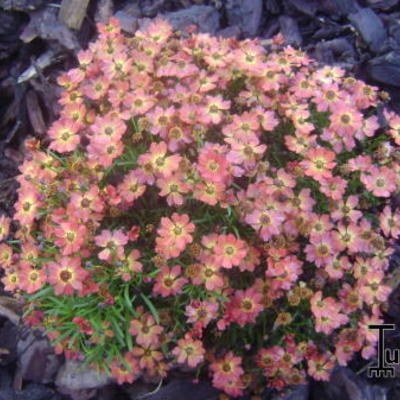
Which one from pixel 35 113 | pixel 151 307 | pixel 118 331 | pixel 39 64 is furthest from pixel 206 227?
pixel 39 64

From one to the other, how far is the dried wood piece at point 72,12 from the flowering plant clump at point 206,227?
109 cm

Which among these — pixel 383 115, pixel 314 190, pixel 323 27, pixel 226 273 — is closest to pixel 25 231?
pixel 226 273

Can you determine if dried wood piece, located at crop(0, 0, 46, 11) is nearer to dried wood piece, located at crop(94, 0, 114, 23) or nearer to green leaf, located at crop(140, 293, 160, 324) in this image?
dried wood piece, located at crop(94, 0, 114, 23)

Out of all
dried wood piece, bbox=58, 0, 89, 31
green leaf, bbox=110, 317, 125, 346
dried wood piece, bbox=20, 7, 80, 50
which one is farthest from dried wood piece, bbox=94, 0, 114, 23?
green leaf, bbox=110, 317, 125, 346

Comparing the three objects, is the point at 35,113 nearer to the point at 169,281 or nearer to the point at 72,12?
the point at 72,12

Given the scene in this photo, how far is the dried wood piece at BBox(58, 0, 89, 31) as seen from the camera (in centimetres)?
396

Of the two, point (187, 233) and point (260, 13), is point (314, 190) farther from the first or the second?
point (260, 13)

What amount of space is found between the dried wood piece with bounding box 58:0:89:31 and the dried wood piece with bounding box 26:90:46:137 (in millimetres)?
572

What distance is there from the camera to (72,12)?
13.0 ft

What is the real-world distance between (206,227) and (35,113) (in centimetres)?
188

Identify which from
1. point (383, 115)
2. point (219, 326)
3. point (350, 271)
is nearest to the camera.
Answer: point (219, 326)

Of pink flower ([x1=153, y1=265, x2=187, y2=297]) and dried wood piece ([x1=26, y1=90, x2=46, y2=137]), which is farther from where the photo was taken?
dried wood piece ([x1=26, y1=90, x2=46, y2=137])

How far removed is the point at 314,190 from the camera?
288 cm

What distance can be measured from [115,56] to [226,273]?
1.38m
